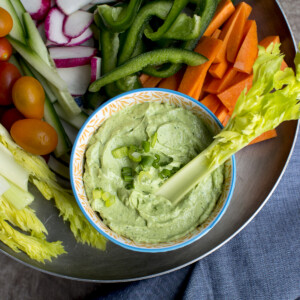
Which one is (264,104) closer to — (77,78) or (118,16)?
(118,16)

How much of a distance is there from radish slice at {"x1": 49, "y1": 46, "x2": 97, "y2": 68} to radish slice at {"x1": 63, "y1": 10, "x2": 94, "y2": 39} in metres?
0.06

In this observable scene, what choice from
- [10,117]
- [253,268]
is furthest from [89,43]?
[253,268]

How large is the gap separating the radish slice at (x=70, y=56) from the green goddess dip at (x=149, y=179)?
0.43 metres

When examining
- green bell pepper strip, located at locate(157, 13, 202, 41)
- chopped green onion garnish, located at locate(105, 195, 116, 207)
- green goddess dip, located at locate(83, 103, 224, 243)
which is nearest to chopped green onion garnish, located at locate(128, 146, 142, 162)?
green goddess dip, located at locate(83, 103, 224, 243)

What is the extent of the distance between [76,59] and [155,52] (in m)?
0.37

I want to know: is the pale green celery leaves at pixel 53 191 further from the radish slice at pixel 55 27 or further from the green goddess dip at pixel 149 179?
the radish slice at pixel 55 27

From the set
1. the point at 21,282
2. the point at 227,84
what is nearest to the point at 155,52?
the point at 227,84

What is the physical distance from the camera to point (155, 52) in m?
1.45

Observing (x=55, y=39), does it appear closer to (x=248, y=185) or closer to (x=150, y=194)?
(x=150, y=194)

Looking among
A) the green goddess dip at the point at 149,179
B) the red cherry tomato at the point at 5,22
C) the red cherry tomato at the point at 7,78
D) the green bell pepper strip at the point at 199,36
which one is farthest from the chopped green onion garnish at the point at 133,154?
the red cherry tomato at the point at 5,22

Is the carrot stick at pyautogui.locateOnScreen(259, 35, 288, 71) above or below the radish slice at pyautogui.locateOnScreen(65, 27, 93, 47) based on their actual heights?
below

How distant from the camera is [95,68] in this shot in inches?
61.2

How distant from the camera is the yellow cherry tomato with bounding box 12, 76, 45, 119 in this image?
56.7 inches

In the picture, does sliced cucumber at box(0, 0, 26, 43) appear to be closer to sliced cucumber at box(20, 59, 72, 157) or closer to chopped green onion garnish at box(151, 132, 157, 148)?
sliced cucumber at box(20, 59, 72, 157)
